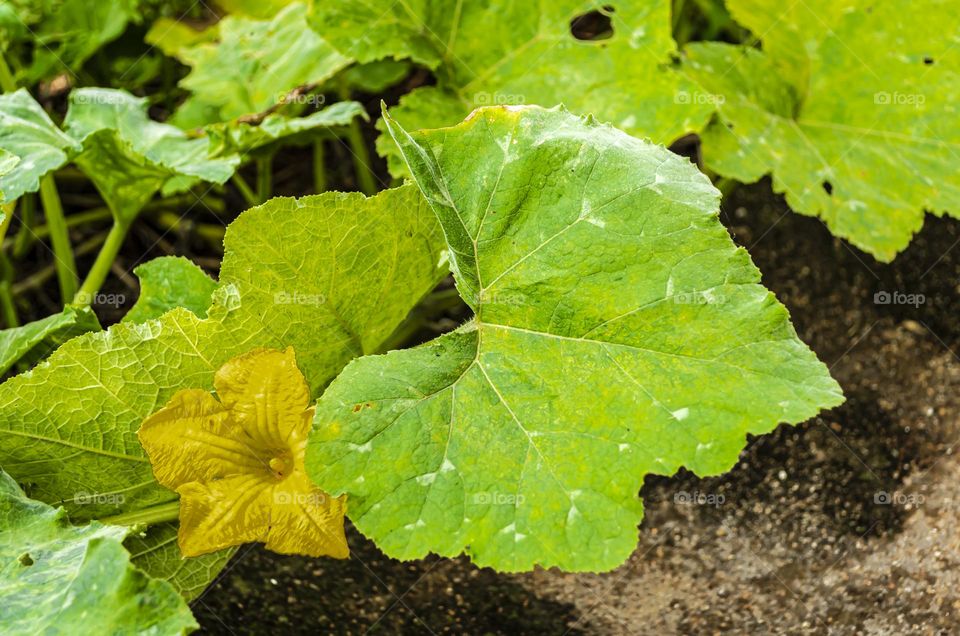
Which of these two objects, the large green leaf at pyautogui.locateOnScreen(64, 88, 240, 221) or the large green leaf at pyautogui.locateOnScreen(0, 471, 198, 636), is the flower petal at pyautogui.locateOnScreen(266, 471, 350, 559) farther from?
the large green leaf at pyautogui.locateOnScreen(64, 88, 240, 221)

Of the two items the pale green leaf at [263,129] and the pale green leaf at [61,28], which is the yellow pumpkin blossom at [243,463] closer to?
the pale green leaf at [263,129]

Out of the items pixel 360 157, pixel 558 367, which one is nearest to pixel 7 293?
pixel 360 157

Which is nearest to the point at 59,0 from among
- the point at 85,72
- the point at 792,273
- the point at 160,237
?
the point at 85,72

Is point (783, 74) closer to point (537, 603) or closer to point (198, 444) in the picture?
point (537, 603)

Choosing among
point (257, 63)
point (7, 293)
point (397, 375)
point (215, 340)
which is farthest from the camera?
point (257, 63)

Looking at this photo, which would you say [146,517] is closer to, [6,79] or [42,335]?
[42,335]

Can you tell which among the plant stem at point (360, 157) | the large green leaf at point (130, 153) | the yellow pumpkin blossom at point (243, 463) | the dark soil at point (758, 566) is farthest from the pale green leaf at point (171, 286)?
the plant stem at point (360, 157)

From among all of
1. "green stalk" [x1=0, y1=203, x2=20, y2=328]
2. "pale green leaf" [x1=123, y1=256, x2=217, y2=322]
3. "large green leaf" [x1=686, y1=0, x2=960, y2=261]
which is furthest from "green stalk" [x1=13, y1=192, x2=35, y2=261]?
"large green leaf" [x1=686, y1=0, x2=960, y2=261]
